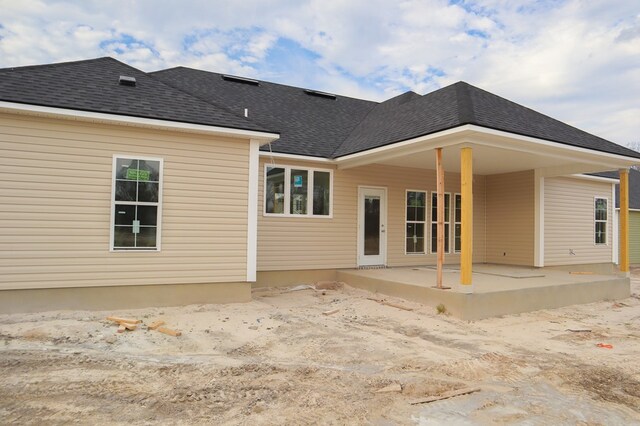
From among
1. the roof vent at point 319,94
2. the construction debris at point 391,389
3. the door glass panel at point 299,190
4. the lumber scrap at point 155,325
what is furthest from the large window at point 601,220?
the lumber scrap at point 155,325

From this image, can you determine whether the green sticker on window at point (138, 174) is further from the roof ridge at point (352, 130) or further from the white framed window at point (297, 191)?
the roof ridge at point (352, 130)

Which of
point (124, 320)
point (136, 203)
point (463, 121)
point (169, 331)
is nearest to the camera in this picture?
point (169, 331)

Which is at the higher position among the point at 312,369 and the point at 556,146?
the point at 556,146

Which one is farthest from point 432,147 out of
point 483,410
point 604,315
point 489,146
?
point 483,410

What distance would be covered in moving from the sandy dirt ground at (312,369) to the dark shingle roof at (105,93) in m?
3.37

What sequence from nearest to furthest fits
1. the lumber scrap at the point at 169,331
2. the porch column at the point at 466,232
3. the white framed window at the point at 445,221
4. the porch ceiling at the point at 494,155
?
1. the lumber scrap at the point at 169,331
2. the porch column at the point at 466,232
3. the porch ceiling at the point at 494,155
4. the white framed window at the point at 445,221

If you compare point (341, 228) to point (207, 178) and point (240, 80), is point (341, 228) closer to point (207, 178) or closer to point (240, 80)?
point (207, 178)

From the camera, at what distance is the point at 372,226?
11273 mm

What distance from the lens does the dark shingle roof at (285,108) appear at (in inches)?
421

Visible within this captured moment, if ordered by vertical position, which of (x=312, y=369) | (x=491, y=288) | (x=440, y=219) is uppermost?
(x=440, y=219)

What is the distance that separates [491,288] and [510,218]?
19.1 feet

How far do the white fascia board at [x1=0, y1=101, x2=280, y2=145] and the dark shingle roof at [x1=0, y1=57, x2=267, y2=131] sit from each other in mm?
66

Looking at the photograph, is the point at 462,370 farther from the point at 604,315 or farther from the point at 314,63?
the point at 314,63

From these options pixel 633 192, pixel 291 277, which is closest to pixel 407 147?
pixel 291 277
